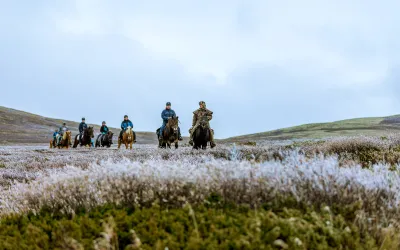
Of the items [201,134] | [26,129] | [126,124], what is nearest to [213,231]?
[201,134]

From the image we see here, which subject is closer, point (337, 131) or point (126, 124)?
point (126, 124)

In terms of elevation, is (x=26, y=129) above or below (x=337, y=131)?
above

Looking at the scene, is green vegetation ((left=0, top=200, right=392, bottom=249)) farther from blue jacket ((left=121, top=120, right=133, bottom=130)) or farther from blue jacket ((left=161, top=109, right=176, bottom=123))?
blue jacket ((left=121, top=120, right=133, bottom=130))

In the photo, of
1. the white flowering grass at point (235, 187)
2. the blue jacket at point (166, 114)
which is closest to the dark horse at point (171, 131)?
the blue jacket at point (166, 114)

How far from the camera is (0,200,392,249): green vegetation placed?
2.98 meters

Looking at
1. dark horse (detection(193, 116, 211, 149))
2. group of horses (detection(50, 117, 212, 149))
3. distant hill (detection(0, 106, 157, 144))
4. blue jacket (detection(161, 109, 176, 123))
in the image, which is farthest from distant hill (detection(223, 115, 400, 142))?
dark horse (detection(193, 116, 211, 149))

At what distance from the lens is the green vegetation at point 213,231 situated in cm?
298

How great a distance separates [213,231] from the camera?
3.15 m

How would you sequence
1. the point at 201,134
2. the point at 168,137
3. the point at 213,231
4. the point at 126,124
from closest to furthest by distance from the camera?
the point at 213,231, the point at 201,134, the point at 168,137, the point at 126,124

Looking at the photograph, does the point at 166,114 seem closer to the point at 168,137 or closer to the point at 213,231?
the point at 168,137

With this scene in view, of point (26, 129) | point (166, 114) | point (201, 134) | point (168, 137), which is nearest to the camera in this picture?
point (201, 134)

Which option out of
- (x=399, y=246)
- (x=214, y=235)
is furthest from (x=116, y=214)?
(x=399, y=246)

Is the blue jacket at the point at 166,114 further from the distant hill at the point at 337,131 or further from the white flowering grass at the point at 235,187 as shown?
the distant hill at the point at 337,131

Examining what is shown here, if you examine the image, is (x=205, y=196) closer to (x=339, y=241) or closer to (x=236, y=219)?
(x=236, y=219)
